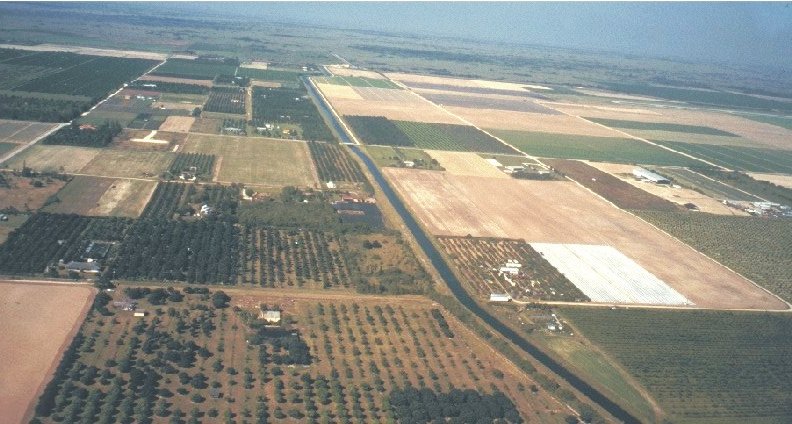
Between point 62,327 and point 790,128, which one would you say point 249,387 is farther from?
point 790,128

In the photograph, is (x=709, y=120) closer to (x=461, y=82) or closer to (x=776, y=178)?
(x=776, y=178)

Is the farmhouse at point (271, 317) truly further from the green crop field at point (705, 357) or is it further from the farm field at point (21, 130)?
the farm field at point (21, 130)

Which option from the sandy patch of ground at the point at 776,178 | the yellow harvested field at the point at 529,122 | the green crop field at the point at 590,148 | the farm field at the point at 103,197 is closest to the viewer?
the farm field at the point at 103,197

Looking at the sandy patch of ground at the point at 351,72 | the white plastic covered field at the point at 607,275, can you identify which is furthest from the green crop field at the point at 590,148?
the sandy patch of ground at the point at 351,72

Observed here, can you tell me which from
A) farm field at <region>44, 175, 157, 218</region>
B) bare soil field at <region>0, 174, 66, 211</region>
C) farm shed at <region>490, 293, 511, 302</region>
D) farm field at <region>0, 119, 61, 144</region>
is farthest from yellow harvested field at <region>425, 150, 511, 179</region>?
farm field at <region>0, 119, 61, 144</region>

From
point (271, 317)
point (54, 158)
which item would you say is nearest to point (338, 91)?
point (54, 158)

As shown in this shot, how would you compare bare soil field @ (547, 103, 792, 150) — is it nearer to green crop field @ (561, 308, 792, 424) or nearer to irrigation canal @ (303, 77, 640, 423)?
irrigation canal @ (303, 77, 640, 423)
